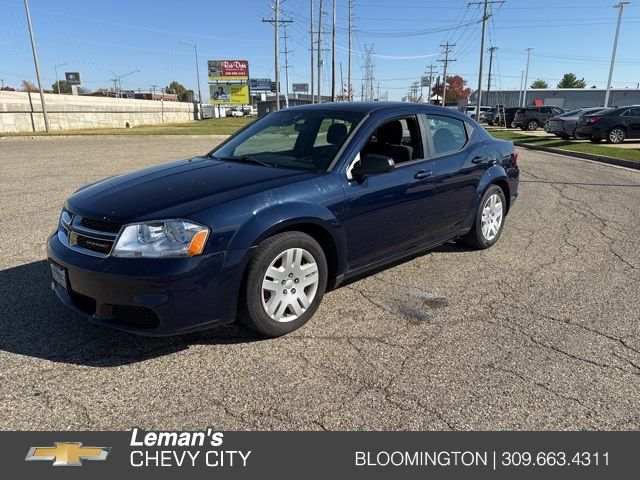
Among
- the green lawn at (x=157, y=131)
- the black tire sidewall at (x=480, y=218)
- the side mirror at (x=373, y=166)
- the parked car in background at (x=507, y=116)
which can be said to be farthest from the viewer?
the parked car in background at (x=507, y=116)

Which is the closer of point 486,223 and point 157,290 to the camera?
point 157,290

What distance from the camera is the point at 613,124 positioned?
1939 cm

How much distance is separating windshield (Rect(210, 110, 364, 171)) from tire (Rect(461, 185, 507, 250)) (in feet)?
6.37

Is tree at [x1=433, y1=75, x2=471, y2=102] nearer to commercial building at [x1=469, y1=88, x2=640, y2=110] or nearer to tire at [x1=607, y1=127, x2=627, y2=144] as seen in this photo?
commercial building at [x1=469, y1=88, x2=640, y2=110]

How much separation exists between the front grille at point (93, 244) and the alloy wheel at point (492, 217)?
12.6ft

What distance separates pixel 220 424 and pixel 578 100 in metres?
92.2

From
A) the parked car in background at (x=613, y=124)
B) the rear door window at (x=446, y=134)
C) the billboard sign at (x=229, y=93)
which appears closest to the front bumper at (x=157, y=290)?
the rear door window at (x=446, y=134)

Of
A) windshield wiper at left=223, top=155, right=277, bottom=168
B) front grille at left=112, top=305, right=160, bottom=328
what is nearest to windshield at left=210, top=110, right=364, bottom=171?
windshield wiper at left=223, top=155, right=277, bottom=168

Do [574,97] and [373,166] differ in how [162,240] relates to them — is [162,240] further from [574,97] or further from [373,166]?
[574,97]

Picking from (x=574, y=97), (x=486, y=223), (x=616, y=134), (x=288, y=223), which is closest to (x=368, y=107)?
(x=288, y=223)

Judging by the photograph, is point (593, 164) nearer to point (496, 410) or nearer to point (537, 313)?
point (537, 313)

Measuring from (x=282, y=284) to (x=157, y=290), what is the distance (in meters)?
0.85

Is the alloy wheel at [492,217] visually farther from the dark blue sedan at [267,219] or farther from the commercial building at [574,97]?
the commercial building at [574,97]

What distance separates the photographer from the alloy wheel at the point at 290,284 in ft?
10.9
